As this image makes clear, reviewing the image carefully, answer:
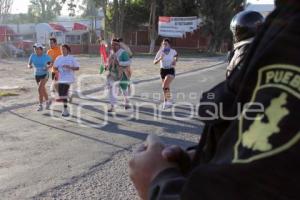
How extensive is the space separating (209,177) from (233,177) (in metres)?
0.06

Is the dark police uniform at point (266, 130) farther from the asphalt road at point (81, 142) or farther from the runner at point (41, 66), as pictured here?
the runner at point (41, 66)

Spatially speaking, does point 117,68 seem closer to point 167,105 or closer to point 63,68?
point 63,68

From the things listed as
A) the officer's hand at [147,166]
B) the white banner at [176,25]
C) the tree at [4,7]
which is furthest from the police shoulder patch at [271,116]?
the tree at [4,7]

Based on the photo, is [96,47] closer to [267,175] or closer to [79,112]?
[79,112]

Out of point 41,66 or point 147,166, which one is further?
point 41,66

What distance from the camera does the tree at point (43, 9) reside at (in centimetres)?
11138

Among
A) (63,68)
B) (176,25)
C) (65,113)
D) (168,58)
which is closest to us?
(65,113)

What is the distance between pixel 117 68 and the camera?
471 inches

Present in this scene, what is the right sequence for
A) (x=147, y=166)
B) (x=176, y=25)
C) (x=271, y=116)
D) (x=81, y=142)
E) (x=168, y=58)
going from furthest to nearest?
(x=176, y=25)
(x=168, y=58)
(x=81, y=142)
(x=147, y=166)
(x=271, y=116)

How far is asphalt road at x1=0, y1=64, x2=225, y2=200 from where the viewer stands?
533 cm

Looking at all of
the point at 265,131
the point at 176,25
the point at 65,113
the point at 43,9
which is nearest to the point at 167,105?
the point at 65,113

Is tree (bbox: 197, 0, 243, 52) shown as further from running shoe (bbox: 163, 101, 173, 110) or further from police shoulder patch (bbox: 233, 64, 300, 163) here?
police shoulder patch (bbox: 233, 64, 300, 163)

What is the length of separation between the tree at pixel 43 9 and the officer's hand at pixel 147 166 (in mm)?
112844

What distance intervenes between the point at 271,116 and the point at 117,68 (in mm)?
11217
